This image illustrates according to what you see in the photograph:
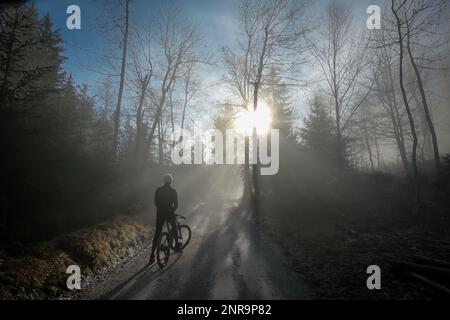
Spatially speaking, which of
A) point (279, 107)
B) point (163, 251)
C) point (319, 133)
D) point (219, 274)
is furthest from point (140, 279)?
point (279, 107)

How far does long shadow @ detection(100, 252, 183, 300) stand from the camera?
17.1 feet

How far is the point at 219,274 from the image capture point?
6.20 metres

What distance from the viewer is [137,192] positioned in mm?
16422

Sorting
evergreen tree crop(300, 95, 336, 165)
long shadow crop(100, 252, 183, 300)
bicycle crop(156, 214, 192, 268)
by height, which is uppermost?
evergreen tree crop(300, 95, 336, 165)

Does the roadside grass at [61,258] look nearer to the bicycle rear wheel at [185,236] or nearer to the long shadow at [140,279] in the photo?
the long shadow at [140,279]

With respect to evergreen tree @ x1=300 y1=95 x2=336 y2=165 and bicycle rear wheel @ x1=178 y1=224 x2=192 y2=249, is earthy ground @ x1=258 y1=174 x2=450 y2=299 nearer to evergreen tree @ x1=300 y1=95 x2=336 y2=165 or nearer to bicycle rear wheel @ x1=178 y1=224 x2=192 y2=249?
bicycle rear wheel @ x1=178 y1=224 x2=192 y2=249

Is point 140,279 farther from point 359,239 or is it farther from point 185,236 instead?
point 359,239

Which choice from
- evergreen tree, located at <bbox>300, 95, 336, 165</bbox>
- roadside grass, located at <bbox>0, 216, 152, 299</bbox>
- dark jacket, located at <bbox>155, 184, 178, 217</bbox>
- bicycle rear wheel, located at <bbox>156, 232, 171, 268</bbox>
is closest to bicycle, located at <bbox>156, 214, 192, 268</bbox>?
bicycle rear wheel, located at <bbox>156, 232, 171, 268</bbox>

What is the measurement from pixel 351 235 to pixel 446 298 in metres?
4.98

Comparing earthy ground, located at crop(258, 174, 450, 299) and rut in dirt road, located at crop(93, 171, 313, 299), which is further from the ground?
earthy ground, located at crop(258, 174, 450, 299)

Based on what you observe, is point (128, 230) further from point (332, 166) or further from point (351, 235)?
point (332, 166)

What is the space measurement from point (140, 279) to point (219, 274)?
1.95m

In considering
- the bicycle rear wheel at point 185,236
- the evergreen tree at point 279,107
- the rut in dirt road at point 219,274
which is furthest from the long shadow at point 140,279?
the evergreen tree at point 279,107
